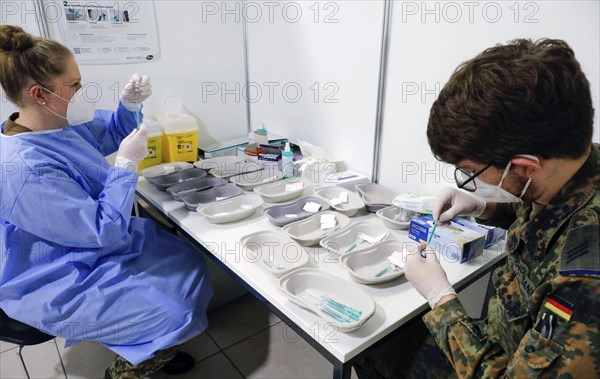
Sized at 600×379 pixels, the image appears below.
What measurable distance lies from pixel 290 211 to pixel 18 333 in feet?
3.36

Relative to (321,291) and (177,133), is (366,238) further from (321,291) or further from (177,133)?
(177,133)

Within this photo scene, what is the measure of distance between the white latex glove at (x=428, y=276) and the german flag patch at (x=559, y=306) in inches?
9.3

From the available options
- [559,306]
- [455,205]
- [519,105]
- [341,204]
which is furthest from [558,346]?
[341,204]

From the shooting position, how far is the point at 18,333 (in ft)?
4.35

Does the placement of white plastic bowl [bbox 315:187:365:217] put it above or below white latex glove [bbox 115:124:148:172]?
below

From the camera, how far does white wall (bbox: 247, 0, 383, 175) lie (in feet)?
5.68

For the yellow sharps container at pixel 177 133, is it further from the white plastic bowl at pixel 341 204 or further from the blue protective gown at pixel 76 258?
the white plastic bowl at pixel 341 204

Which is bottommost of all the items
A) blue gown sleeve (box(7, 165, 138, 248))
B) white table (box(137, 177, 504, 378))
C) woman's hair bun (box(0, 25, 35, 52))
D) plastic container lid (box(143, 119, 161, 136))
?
white table (box(137, 177, 504, 378))

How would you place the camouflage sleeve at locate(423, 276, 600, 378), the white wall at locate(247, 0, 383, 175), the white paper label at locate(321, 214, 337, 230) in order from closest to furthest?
the camouflage sleeve at locate(423, 276, 600, 378)
the white paper label at locate(321, 214, 337, 230)
the white wall at locate(247, 0, 383, 175)

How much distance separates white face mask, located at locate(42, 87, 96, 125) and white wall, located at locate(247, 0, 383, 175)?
1.04m

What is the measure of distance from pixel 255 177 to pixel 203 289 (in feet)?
1.95

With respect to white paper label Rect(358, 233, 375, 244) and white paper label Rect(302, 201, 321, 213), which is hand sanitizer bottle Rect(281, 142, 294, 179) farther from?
white paper label Rect(358, 233, 375, 244)

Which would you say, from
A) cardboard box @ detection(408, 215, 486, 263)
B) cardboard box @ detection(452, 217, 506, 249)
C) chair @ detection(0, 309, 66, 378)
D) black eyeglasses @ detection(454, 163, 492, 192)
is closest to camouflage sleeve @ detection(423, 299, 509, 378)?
black eyeglasses @ detection(454, 163, 492, 192)

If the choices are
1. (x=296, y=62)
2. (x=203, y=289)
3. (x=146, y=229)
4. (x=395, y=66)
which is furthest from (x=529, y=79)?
(x=296, y=62)
